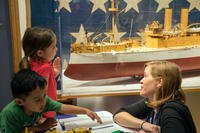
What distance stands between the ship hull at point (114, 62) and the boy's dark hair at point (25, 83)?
1041mm

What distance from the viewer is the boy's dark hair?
114 centimetres

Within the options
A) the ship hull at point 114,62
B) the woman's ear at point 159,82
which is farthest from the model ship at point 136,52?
the woman's ear at point 159,82

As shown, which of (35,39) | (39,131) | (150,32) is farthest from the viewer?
(150,32)

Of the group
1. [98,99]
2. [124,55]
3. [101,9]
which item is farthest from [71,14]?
[98,99]

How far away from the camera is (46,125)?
138 centimetres

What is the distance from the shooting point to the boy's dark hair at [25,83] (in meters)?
1.14

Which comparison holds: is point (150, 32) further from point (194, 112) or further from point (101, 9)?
point (194, 112)

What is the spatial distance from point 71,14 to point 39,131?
3.64ft

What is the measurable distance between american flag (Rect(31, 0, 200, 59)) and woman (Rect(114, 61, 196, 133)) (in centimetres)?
89

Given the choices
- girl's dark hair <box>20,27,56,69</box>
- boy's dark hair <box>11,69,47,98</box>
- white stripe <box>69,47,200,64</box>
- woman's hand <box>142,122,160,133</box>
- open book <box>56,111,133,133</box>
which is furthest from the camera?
white stripe <box>69,47,200,64</box>

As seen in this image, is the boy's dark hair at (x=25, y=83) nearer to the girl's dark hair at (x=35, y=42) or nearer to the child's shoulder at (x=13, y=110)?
the child's shoulder at (x=13, y=110)

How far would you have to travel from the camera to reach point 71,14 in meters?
2.20

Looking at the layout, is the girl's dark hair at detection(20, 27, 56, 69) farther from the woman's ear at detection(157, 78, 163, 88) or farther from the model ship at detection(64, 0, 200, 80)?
the model ship at detection(64, 0, 200, 80)

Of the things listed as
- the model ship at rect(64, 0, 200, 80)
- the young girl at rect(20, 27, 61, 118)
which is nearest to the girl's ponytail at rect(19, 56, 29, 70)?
the young girl at rect(20, 27, 61, 118)
